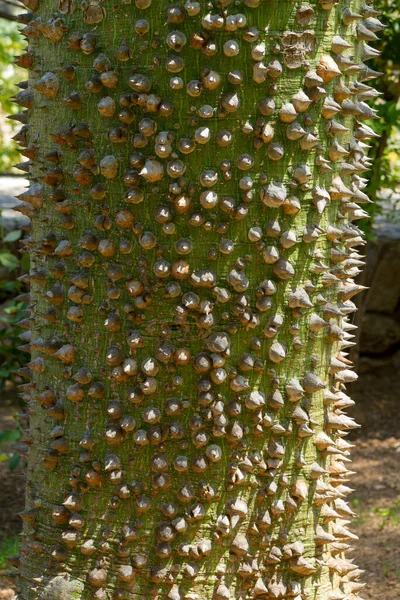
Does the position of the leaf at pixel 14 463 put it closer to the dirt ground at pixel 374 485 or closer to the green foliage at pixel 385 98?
the dirt ground at pixel 374 485

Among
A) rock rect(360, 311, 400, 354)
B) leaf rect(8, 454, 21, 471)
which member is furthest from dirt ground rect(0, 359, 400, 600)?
leaf rect(8, 454, 21, 471)

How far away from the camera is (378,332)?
6.36 meters

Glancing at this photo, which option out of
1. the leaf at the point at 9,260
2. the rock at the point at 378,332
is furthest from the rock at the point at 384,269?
the leaf at the point at 9,260

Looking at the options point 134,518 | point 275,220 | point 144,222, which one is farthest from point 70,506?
point 275,220

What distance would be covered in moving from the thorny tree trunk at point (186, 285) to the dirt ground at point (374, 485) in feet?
4.92

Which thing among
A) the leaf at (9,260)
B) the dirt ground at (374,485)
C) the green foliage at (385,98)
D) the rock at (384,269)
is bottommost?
the dirt ground at (374,485)

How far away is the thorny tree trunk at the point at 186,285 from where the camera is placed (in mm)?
1669

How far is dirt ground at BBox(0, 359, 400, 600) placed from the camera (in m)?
3.55

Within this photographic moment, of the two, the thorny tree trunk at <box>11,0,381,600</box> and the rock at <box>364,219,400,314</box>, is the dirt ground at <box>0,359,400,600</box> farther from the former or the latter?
the thorny tree trunk at <box>11,0,381,600</box>

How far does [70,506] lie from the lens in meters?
1.78

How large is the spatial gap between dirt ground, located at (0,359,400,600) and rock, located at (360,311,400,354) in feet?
0.44

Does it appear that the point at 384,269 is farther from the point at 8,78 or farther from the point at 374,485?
the point at 8,78

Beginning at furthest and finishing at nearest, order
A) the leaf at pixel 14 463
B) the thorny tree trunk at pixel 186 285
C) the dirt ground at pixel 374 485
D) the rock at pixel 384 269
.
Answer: the rock at pixel 384 269 → the leaf at pixel 14 463 → the dirt ground at pixel 374 485 → the thorny tree trunk at pixel 186 285

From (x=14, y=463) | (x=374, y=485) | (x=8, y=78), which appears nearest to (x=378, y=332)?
(x=374, y=485)
